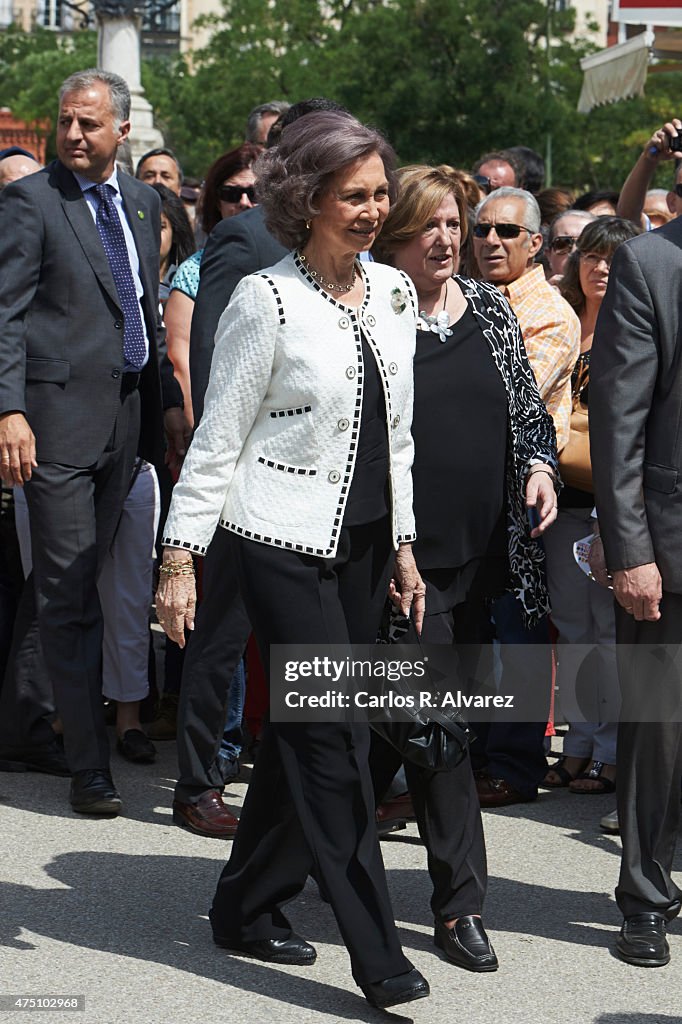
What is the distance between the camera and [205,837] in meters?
5.66

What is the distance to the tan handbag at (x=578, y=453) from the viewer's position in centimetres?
629

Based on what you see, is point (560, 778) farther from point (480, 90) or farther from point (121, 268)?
point (480, 90)

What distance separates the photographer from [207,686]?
577 centimetres

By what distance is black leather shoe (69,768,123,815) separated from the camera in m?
5.84

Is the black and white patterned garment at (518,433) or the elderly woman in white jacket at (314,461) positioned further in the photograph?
the black and white patterned garment at (518,433)

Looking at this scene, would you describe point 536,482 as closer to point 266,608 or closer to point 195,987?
point 266,608

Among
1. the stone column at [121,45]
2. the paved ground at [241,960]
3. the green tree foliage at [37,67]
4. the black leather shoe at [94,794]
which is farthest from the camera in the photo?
the green tree foliage at [37,67]

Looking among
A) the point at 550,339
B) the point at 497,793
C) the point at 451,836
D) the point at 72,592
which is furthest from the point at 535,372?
the point at 451,836

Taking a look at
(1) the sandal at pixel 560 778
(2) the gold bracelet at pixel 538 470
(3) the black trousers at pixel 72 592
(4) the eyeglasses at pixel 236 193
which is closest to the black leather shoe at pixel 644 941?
(2) the gold bracelet at pixel 538 470

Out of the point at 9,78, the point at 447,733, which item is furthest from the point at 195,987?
the point at 9,78

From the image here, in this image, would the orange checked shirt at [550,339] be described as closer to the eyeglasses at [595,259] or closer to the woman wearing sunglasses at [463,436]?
the eyeglasses at [595,259]

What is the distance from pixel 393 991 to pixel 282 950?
0.49 m

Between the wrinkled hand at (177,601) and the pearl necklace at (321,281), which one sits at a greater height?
the pearl necklace at (321,281)

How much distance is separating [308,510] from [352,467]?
6.3 inches
